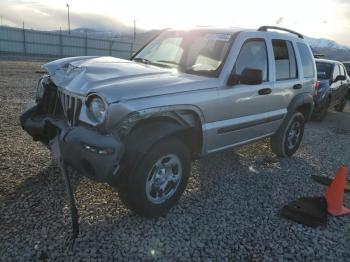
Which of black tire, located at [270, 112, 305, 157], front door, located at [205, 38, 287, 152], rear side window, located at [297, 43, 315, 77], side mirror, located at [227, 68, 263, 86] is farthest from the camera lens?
rear side window, located at [297, 43, 315, 77]

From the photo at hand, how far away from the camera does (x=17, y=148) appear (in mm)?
5242

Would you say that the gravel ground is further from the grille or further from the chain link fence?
the chain link fence

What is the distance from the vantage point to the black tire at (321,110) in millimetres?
9836

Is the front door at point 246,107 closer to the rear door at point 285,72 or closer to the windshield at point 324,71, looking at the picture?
the rear door at point 285,72

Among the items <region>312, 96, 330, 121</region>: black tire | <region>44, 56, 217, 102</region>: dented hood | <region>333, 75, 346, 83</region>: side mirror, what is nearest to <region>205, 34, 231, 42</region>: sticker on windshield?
<region>44, 56, 217, 102</region>: dented hood

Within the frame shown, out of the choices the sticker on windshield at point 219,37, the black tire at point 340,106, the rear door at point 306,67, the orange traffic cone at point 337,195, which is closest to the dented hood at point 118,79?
the sticker on windshield at point 219,37

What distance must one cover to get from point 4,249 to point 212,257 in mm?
1817

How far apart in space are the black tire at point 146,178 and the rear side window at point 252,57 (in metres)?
1.30

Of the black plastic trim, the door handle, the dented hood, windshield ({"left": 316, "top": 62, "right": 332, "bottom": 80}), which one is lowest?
the black plastic trim

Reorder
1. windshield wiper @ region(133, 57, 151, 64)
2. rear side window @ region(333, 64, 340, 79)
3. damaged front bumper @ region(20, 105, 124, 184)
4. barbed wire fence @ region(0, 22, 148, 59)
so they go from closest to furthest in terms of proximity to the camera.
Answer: damaged front bumper @ region(20, 105, 124, 184) < windshield wiper @ region(133, 57, 151, 64) < rear side window @ region(333, 64, 340, 79) < barbed wire fence @ region(0, 22, 148, 59)

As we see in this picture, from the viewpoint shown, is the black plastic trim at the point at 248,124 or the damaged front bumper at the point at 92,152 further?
the black plastic trim at the point at 248,124

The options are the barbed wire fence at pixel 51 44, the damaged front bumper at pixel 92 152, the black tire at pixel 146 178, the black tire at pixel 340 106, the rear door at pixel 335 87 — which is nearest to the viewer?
the damaged front bumper at pixel 92 152

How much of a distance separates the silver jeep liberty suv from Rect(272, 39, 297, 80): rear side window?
0.7 inches

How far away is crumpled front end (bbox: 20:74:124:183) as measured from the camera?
10.0 feet
